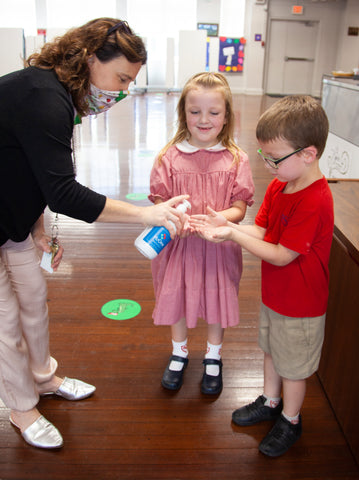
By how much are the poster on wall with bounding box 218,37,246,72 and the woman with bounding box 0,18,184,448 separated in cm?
1413

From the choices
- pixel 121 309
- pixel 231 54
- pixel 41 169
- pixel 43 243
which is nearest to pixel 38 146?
pixel 41 169

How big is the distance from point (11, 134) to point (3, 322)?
0.62 m

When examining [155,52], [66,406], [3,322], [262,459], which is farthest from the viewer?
[155,52]

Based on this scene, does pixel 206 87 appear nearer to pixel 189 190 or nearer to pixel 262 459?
pixel 189 190

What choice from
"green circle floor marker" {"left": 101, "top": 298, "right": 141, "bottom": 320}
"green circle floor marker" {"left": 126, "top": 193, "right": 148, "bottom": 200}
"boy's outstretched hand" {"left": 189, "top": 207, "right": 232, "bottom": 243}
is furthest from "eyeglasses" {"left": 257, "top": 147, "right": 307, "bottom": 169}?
"green circle floor marker" {"left": 126, "top": 193, "right": 148, "bottom": 200}

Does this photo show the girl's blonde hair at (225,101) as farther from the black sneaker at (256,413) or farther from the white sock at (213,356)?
the black sneaker at (256,413)

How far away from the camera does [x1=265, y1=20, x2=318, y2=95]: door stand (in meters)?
13.7

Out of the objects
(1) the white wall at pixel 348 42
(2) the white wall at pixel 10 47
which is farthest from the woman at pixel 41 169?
(1) the white wall at pixel 348 42

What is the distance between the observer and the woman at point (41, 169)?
1190 mm

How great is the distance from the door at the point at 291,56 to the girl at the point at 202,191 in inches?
545

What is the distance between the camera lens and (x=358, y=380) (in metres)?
1.51

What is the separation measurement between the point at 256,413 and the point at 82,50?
4.69ft

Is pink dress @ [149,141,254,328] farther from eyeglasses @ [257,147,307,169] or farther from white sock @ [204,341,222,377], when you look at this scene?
eyeglasses @ [257,147,307,169]

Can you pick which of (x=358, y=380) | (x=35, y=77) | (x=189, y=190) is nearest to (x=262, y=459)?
(x=358, y=380)
